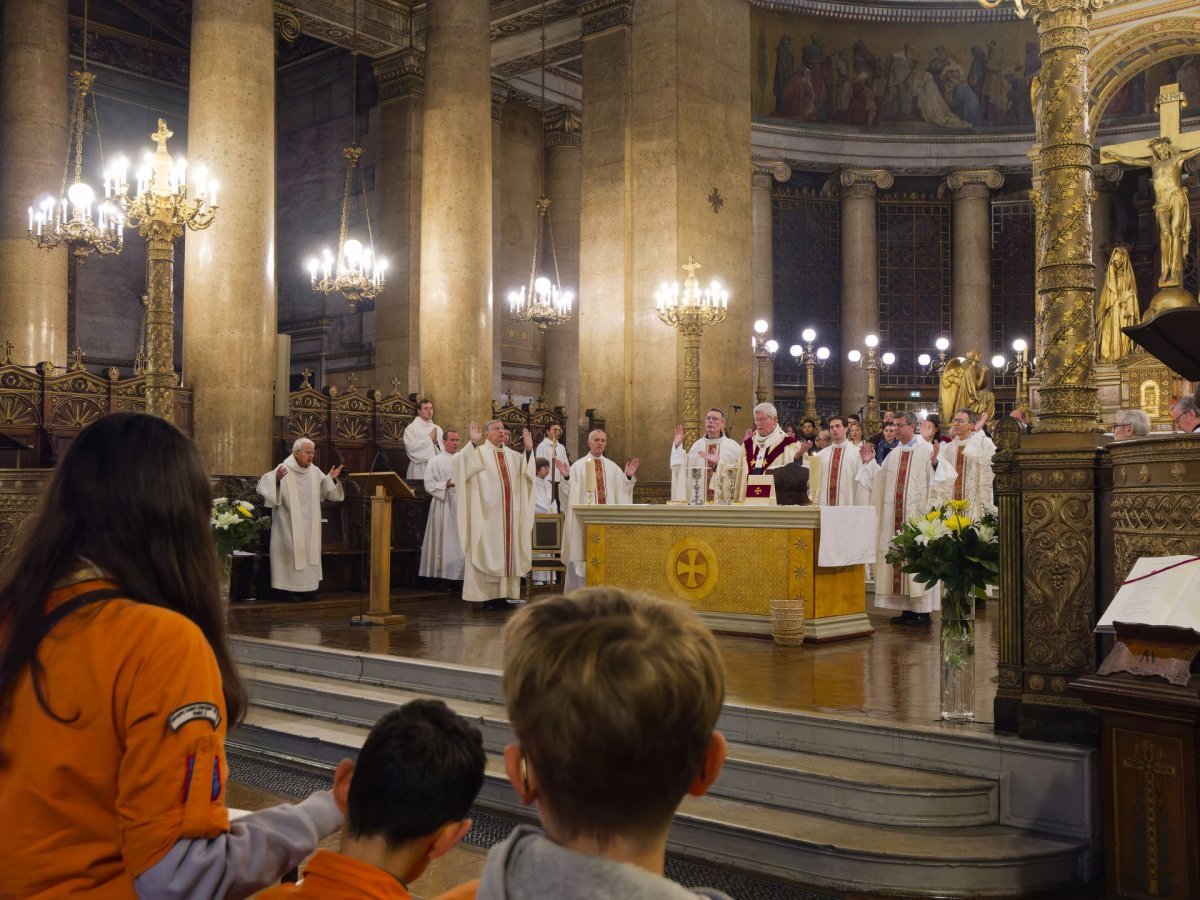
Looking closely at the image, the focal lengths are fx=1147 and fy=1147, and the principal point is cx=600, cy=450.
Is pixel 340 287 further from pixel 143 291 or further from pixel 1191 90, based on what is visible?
pixel 1191 90

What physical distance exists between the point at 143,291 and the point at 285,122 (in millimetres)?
3933

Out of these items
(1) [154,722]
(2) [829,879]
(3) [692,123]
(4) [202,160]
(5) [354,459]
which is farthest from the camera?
(3) [692,123]

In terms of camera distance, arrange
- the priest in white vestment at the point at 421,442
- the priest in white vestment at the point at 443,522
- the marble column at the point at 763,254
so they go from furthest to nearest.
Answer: the marble column at the point at 763,254, the priest in white vestment at the point at 421,442, the priest in white vestment at the point at 443,522

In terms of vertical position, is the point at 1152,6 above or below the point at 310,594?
above

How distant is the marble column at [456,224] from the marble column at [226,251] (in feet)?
9.60

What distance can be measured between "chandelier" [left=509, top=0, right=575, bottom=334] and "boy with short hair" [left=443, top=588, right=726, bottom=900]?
16.0 metres

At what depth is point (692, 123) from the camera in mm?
15453

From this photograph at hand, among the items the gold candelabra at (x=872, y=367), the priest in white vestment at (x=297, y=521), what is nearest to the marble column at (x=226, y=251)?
Answer: the priest in white vestment at (x=297, y=521)

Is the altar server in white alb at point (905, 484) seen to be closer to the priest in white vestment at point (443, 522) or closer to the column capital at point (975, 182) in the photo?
the priest in white vestment at point (443, 522)

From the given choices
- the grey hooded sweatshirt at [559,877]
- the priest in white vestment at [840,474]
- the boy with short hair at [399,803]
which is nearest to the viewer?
the grey hooded sweatshirt at [559,877]

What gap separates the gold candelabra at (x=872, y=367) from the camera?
855 inches

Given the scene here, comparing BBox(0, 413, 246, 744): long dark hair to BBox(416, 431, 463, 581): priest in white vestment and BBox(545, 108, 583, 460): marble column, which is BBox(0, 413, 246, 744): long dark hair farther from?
BBox(545, 108, 583, 460): marble column

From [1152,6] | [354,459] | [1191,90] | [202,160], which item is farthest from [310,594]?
[1191,90]

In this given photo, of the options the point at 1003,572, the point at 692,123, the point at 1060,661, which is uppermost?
the point at 692,123
